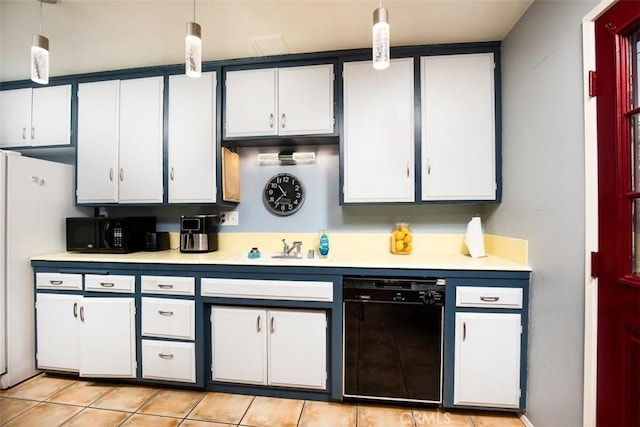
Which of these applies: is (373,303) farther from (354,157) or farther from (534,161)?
(534,161)

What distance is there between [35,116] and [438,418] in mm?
3861

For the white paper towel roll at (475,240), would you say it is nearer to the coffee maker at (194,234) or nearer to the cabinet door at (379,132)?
the cabinet door at (379,132)

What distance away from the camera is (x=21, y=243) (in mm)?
1963

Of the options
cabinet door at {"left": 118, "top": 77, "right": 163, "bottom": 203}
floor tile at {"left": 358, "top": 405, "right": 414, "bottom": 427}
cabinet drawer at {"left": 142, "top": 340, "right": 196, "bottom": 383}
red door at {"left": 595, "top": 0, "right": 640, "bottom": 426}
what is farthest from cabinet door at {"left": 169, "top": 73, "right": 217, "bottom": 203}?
red door at {"left": 595, "top": 0, "right": 640, "bottom": 426}

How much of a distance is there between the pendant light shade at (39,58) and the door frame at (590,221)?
2.42 m

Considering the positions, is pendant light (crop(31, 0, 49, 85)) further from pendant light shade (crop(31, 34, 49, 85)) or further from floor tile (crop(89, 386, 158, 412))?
floor tile (crop(89, 386, 158, 412))

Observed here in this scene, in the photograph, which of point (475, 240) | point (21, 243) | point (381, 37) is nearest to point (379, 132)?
point (381, 37)

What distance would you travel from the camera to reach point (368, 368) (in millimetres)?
1692

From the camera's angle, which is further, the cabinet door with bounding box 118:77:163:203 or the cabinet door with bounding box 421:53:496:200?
the cabinet door with bounding box 118:77:163:203

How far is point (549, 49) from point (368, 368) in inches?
80.1

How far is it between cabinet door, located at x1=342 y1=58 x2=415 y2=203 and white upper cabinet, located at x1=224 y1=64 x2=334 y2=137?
0.18 meters

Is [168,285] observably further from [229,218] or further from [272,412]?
[272,412]

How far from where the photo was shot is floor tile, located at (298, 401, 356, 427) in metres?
1.57

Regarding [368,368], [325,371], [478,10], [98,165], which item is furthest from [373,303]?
[98,165]
